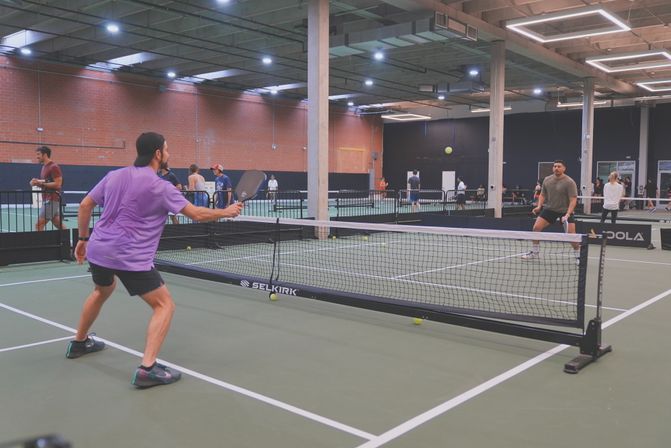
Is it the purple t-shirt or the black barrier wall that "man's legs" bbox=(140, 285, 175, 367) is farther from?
the black barrier wall

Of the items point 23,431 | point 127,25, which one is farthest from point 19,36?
point 23,431

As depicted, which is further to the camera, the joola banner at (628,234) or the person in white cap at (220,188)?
the person in white cap at (220,188)

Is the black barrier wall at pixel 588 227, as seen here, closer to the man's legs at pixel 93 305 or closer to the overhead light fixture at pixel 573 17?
the overhead light fixture at pixel 573 17

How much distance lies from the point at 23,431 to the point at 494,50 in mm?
20185

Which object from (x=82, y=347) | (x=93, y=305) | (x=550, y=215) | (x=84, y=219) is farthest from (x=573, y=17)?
(x=82, y=347)

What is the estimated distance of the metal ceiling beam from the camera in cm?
1759

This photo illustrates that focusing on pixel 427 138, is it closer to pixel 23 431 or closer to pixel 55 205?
pixel 55 205

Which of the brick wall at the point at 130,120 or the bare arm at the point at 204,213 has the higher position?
the brick wall at the point at 130,120

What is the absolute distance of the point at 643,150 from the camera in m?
34.5

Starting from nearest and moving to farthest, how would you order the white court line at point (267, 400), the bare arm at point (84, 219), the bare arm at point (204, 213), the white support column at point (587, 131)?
the white court line at point (267, 400) < the bare arm at point (204, 213) < the bare arm at point (84, 219) < the white support column at point (587, 131)

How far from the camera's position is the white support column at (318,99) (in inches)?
591

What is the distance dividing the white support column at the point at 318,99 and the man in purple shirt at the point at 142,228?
10703 millimetres

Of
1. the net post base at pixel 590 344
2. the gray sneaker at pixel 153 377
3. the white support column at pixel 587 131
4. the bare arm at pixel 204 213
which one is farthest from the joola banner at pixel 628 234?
the gray sneaker at pixel 153 377

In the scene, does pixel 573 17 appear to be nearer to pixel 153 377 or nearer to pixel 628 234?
pixel 628 234
